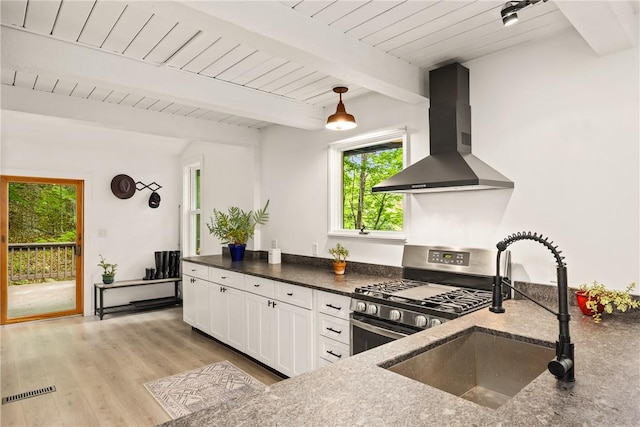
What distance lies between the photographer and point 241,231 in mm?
4492

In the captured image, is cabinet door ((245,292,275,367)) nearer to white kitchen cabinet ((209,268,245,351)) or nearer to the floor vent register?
white kitchen cabinet ((209,268,245,351))

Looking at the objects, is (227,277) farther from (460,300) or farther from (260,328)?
(460,300)

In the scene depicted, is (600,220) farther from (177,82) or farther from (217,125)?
(217,125)

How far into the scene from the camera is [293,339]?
121 inches

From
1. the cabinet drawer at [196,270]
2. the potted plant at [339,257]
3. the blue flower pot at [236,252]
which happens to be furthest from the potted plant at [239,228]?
the potted plant at [339,257]

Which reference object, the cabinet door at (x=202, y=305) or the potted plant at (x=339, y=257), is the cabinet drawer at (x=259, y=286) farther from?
the cabinet door at (x=202, y=305)

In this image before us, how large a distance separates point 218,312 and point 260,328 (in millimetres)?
812

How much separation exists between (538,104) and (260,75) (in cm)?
191

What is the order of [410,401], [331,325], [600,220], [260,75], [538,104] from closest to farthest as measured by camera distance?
1. [410,401]
2. [600,220]
3. [538,104]
4. [331,325]
5. [260,75]

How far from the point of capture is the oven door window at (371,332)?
2305 mm

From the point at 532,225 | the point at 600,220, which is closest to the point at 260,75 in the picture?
the point at 532,225

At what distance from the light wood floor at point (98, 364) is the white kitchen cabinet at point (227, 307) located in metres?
0.17

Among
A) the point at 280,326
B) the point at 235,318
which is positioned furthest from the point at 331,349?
the point at 235,318

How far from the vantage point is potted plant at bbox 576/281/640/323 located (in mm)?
1887
